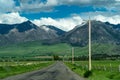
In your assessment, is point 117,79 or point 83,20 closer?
point 117,79

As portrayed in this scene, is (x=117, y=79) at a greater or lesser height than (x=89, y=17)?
lesser

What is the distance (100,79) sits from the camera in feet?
136

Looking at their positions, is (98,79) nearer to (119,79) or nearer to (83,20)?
(119,79)

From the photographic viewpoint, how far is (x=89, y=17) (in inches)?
2469

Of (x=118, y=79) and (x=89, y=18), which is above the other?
(x=89, y=18)

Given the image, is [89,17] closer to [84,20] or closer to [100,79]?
[84,20]

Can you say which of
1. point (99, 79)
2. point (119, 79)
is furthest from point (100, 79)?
point (119, 79)

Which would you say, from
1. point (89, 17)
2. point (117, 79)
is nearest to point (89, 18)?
point (89, 17)

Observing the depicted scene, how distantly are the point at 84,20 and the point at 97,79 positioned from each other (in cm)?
2260

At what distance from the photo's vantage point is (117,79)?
43.7 meters

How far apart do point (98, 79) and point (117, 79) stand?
3.32 metres

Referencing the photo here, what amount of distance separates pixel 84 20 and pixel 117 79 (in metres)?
20.9

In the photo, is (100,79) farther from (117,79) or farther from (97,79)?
(117,79)

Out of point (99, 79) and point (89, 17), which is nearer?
point (99, 79)
